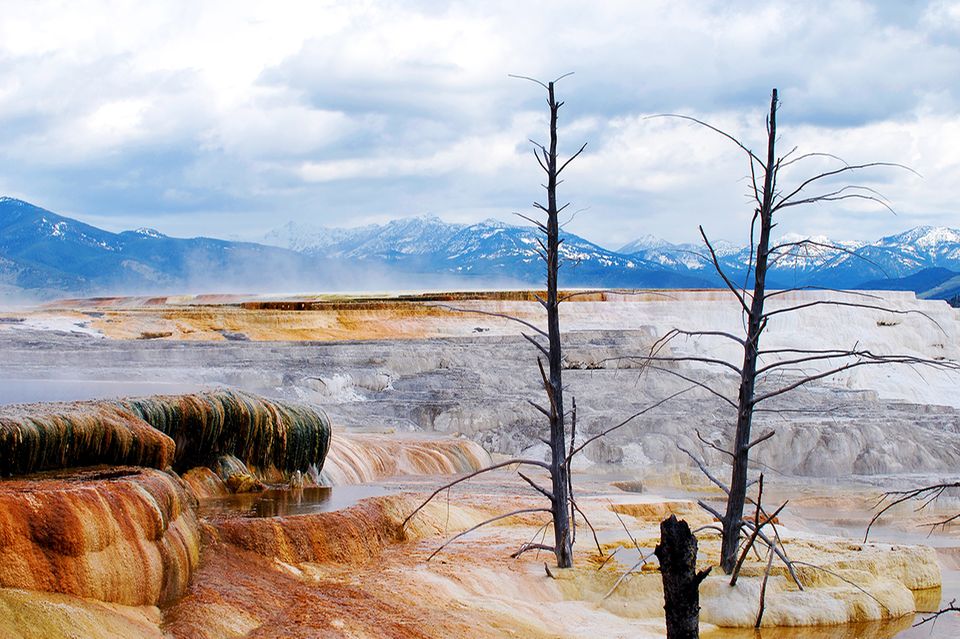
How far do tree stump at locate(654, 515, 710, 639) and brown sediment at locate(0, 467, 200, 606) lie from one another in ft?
11.5

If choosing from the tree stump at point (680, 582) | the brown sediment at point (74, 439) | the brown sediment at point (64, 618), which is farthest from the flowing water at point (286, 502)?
the tree stump at point (680, 582)

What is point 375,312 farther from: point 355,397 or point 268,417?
point 268,417

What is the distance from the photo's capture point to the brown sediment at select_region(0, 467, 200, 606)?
6684mm

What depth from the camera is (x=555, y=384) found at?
9.83 metres

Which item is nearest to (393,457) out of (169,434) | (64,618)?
(169,434)

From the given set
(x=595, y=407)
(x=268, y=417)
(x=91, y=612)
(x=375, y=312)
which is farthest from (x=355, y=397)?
(x=91, y=612)

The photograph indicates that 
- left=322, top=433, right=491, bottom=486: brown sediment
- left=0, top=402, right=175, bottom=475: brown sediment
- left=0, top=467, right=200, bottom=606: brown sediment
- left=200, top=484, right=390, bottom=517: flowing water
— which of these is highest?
left=0, top=402, right=175, bottom=475: brown sediment

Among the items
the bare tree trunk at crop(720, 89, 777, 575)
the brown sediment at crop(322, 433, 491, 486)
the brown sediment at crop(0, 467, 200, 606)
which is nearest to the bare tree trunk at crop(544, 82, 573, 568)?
the bare tree trunk at crop(720, 89, 777, 575)

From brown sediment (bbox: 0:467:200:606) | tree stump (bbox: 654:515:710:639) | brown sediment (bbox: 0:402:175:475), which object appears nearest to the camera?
tree stump (bbox: 654:515:710:639)

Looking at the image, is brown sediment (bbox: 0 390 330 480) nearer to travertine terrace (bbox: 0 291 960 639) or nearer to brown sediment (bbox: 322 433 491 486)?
travertine terrace (bbox: 0 291 960 639)

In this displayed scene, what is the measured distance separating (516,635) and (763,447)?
15.4 metres

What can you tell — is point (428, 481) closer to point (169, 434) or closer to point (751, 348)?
point (169, 434)

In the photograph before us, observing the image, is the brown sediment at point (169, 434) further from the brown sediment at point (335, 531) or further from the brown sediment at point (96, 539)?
the brown sediment at point (335, 531)

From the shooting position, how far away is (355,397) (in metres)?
27.0
